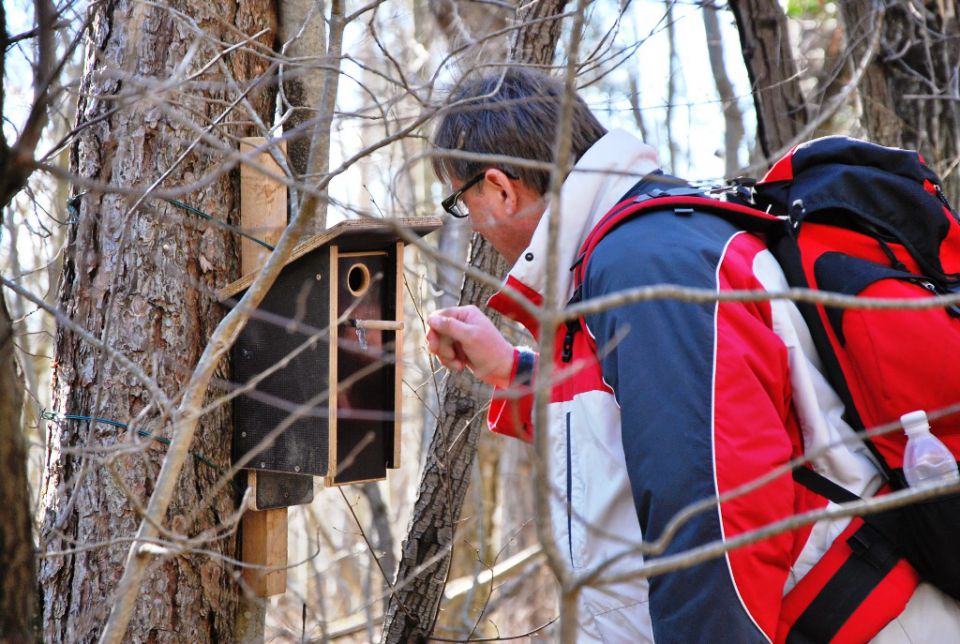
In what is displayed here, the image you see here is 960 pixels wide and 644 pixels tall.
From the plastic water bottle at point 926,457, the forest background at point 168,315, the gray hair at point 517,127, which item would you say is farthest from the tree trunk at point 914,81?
the plastic water bottle at point 926,457

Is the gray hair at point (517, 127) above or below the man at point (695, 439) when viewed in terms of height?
above

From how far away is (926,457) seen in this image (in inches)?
61.9

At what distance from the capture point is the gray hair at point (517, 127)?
2086 millimetres

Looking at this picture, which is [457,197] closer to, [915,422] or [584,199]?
[584,199]

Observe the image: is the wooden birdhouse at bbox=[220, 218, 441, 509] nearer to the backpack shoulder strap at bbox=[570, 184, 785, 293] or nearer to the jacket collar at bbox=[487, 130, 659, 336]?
the jacket collar at bbox=[487, 130, 659, 336]

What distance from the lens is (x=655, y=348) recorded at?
5.30ft

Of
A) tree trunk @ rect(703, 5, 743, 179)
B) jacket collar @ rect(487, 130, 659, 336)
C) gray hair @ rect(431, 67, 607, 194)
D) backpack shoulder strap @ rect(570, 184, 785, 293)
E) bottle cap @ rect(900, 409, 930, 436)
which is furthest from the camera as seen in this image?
tree trunk @ rect(703, 5, 743, 179)

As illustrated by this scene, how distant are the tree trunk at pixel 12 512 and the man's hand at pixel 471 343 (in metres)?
1.00

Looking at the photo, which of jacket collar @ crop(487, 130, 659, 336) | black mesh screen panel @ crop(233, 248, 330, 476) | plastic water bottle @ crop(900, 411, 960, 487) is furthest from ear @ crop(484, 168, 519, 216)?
plastic water bottle @ crop(900, 411, 960, 487)

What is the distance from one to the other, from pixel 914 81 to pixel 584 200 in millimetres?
3122

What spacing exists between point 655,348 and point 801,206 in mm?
412

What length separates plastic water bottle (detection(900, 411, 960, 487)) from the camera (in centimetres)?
157

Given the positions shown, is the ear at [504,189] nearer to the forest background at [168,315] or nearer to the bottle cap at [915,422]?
the forest background at [168,315]

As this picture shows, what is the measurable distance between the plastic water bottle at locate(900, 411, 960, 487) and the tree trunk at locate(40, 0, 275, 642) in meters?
1.60
